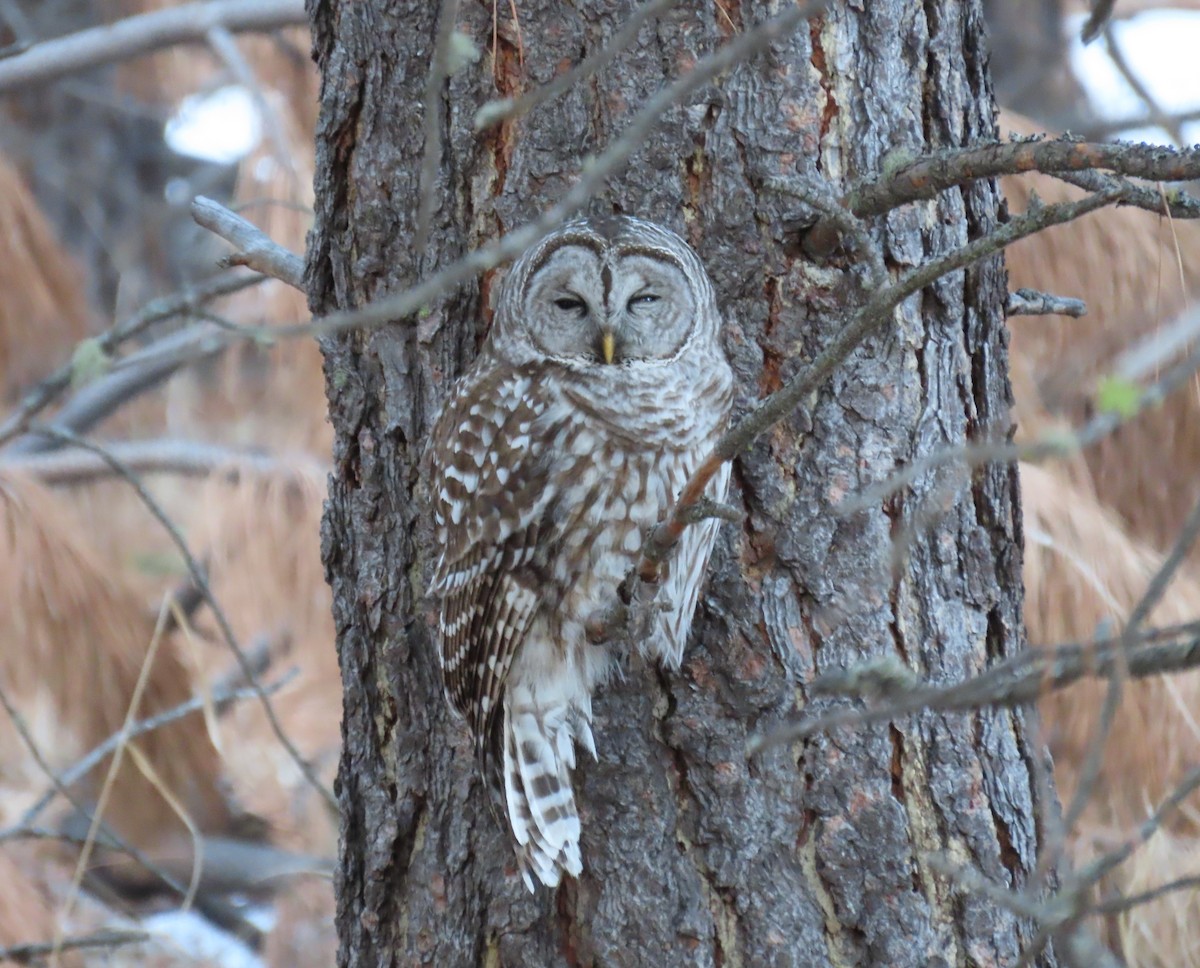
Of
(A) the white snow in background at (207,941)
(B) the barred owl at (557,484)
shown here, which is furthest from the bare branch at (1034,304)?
(A) the white snow in background at (207,941)

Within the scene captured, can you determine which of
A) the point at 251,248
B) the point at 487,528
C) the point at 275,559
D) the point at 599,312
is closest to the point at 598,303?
the point at 599,312

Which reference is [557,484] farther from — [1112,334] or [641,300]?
[1112,334]

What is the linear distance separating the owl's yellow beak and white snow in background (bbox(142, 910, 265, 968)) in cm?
272

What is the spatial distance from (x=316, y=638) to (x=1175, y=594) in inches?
85.5

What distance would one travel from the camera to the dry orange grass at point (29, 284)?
3.82 meters

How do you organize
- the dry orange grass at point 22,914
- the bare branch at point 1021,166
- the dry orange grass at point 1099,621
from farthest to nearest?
1. the dry orange grass at point 22,914
2. the dry orange grass at point 1099,621
3. the bare branch at point 1021,166

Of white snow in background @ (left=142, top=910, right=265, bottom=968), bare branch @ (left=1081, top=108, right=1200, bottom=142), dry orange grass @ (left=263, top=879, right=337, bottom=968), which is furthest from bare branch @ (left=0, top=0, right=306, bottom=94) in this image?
white snow in background @ (left=142, top=910, right=265, bottom=968)

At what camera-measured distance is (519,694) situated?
2.13 m

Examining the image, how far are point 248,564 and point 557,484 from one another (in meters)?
1.79

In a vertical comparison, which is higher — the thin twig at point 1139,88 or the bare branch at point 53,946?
the thin twig at point 1139,88

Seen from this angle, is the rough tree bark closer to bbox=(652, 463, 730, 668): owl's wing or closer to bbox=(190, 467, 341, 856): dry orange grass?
bbox=(652, 463, 730, 668): owl's wing

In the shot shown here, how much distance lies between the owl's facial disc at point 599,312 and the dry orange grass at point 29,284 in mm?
2274

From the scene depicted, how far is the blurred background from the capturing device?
2773mm

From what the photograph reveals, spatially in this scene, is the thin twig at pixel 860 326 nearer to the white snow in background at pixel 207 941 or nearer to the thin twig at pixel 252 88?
the thin twig at pixel 252 88
